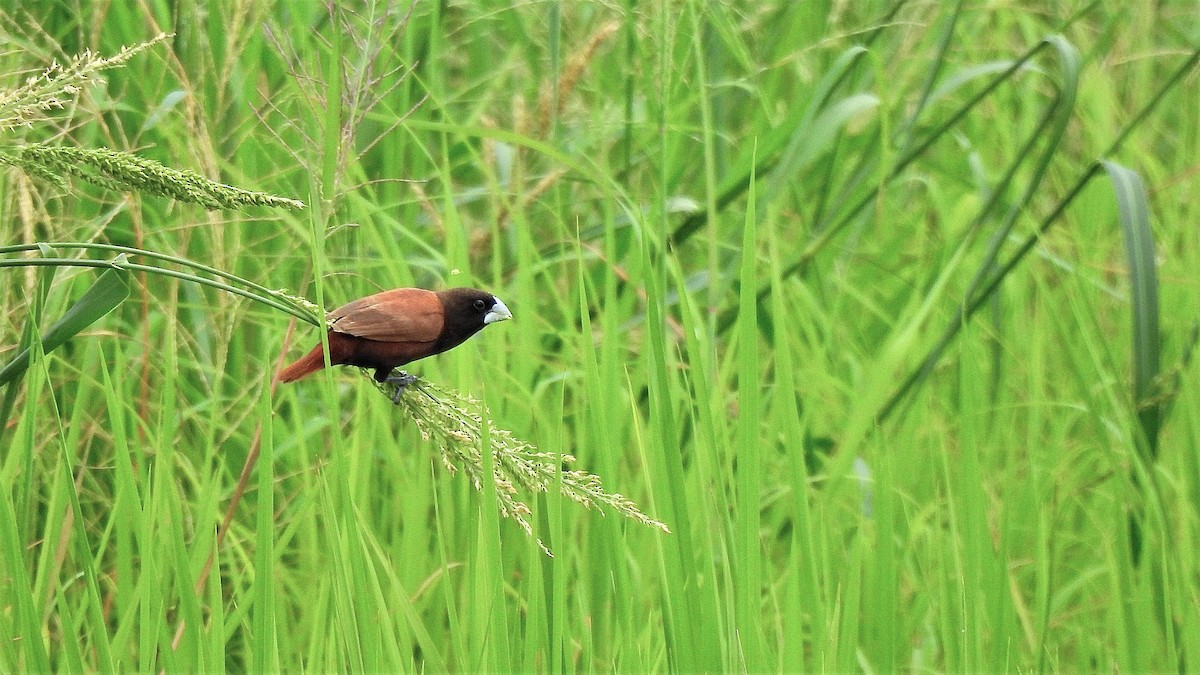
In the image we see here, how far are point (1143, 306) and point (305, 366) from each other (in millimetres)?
1442

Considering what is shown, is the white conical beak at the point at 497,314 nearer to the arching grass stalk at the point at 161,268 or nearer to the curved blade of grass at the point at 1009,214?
the arching grass stalk at the point at 161,268

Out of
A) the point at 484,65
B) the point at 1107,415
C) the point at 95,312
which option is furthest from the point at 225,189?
the point at 484,65

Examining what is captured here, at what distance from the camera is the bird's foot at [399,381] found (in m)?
1.44

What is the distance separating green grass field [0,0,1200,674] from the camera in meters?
1.57

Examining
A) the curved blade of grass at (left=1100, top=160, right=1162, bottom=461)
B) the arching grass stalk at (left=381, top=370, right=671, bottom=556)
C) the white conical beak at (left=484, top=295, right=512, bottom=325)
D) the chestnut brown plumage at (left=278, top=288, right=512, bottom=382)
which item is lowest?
the arching grass stalk at (left=381, top=370, right=671, bottom=556)

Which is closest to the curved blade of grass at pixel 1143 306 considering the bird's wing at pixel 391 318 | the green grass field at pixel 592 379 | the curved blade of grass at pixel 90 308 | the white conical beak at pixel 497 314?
the green grass field at pixel 592 379

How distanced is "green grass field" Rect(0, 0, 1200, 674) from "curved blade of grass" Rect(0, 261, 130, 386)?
48 millimetres

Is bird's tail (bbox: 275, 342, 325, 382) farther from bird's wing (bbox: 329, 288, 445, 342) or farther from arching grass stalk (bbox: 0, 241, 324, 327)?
arching grass stalk (bbox: 0, 241, 324, 327)

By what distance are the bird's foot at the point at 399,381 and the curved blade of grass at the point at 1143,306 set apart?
127cm

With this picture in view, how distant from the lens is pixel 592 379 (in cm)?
159

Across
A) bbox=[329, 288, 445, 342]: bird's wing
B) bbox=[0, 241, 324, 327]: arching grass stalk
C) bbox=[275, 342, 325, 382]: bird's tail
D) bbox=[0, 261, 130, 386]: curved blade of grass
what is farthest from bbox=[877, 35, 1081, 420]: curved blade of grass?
bbox=[0, 261, 130, 386]: curved blade of grass

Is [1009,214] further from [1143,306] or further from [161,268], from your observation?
[161,268]

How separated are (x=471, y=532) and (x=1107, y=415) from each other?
1842mm

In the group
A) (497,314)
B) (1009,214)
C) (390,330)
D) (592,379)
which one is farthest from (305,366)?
(1009,214)
